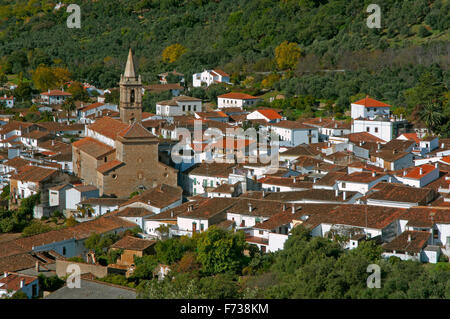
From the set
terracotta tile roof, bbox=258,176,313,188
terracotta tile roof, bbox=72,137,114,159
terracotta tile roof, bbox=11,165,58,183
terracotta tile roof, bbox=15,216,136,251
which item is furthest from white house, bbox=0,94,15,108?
terracotta tile roof, bbox=258,176,313,188

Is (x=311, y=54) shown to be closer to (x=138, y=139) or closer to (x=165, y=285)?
(x=138, y=139)

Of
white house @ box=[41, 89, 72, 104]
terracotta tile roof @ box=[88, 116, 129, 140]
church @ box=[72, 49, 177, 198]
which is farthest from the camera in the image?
white house @ box=[41, 89, 72, 104]

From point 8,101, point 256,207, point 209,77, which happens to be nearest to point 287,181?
point 256,207

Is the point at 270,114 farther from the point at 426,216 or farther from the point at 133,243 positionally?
the point at 426,216

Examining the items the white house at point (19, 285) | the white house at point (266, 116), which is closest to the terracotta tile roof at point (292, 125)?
the white house at point (266, 116)

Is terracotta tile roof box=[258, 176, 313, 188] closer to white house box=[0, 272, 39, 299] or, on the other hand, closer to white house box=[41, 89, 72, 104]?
white house box=[0, 272, 39, 299]

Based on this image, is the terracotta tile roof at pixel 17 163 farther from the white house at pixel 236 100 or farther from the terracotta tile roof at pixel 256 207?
the white house at pixel 236 100
